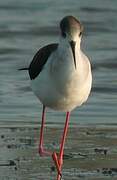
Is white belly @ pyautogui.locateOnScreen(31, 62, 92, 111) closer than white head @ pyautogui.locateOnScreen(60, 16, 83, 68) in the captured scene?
No

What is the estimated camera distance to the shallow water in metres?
12.1

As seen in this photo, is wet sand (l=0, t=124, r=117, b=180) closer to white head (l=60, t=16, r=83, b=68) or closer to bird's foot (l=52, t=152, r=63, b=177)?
bird's foot (l=52, t=152, r=63, b=177)

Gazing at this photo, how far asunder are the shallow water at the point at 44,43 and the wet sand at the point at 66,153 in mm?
717

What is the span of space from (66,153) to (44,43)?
8602mm

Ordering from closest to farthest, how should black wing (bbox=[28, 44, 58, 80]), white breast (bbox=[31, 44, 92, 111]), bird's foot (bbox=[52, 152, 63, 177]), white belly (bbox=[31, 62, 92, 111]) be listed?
1. white breast (bbox=[31, 44, 92, 111])
2. white belly (bbox=[31, 62, 92, 111])
3. black wing (bbox=[28, 44, 58, 80])
4. bird's foot (bbox=[52, 152, 63, 177])

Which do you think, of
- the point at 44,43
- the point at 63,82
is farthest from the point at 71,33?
the point at 44,43

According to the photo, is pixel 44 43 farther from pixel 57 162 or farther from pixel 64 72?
pixel 64 72

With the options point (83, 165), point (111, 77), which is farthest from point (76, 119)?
point (111, 77)

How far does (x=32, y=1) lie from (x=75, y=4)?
118 cm

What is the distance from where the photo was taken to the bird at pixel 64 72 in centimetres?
770

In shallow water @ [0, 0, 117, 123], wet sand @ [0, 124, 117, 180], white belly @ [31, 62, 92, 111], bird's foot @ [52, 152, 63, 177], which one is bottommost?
shallow water @ [0, 0, 117, 123]

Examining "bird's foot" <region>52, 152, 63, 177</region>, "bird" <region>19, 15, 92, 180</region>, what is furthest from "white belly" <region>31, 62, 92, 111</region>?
"bird's foot" <region>52, 152, 63, 177</region>

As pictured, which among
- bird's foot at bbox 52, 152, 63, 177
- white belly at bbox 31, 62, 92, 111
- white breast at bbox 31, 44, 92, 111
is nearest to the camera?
white breast at bbox 31, 44, 92, 111

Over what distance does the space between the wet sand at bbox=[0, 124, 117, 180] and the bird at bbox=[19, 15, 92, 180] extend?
263 millimetres
